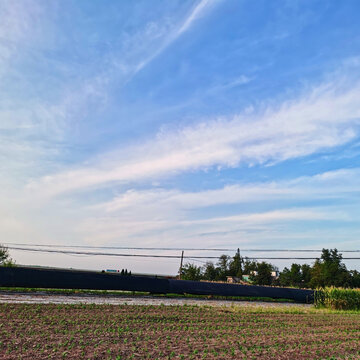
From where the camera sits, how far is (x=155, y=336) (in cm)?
1125

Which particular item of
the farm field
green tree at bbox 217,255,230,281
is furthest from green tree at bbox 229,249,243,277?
the farm field

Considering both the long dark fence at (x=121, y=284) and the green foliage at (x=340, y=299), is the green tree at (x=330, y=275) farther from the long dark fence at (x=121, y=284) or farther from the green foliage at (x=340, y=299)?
the green foliage at (x=340, y=299)

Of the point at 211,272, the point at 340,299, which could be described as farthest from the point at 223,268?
the point at 340,299

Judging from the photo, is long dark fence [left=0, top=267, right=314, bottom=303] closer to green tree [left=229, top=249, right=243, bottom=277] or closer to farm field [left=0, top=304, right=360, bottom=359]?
farm field [left=0, top=304, right=360, bottom=359]

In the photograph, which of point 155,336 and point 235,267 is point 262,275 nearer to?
point 235,267

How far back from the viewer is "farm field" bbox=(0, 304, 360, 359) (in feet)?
29.9

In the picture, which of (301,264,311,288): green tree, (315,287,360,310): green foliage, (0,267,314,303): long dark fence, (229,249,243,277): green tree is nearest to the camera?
(0,267,314,303): long dark fence

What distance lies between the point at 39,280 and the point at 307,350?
2110 cm

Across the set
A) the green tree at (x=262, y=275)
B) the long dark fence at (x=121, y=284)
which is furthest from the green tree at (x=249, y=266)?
the long dark fence at (x=121, y=284)

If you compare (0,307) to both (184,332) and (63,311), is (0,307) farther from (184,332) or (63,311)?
(184,332)

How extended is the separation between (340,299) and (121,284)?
57.9 feet

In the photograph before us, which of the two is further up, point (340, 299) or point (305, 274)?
point (305, 274)

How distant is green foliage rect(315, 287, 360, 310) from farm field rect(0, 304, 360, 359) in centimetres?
1204

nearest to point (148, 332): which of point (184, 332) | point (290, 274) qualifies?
point (184, 332)
